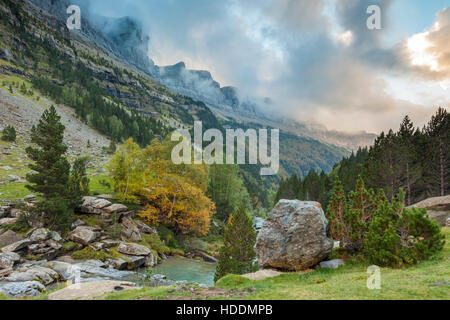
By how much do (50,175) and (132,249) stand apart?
1419 centimetres

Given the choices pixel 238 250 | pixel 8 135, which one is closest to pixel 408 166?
pixel 238 250

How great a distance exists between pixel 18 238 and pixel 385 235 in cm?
3616

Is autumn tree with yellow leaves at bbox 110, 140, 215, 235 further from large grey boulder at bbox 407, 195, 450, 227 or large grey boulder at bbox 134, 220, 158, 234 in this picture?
large grey boulder at bbox 407, 195, 450, 227

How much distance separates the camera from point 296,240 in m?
19.8

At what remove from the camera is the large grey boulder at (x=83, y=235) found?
95.2ft

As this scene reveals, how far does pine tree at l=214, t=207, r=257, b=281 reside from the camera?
2436 cm

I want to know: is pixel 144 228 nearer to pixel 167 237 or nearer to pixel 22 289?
pixel 167 237

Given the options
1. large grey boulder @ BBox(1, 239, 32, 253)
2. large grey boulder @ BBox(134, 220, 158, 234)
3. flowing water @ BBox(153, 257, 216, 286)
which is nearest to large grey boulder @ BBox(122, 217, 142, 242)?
large grey boulder @ BBox(134, 220, 158, 234)

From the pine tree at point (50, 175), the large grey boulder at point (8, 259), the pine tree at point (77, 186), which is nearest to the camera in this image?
the large grey boulder at point (8, 259)

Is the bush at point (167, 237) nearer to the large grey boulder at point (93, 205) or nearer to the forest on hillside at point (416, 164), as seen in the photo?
the large grey boulder at point (93, 205)

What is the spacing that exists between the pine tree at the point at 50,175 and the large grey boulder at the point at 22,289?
11.2 meters

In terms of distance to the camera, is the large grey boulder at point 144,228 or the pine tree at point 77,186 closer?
the pine tree at point 77,186

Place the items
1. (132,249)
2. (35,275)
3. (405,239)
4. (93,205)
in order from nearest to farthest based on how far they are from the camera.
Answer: (405,239) < (35,275) < (132,249) < (93,205)

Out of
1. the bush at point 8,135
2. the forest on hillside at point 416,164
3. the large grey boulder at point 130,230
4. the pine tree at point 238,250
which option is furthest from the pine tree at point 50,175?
the forest on hillside at point 416,164
